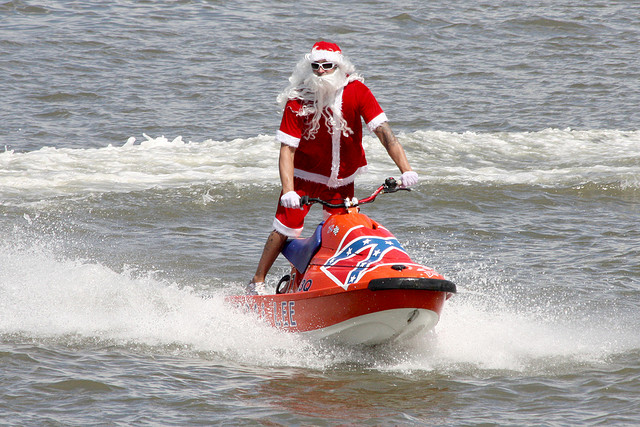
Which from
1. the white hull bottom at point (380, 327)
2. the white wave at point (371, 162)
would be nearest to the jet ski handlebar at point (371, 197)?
the white hull bottom at point (380, 327)

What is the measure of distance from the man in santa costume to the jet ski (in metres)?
0.35

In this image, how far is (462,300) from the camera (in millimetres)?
7102

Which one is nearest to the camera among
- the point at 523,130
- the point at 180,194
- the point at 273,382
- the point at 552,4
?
the point at 273,382

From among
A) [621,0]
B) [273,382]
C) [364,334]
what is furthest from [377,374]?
[621,0]

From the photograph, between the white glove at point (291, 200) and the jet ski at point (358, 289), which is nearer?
the jet ski at point (358, 289)

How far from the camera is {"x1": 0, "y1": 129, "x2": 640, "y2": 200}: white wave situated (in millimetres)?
11188

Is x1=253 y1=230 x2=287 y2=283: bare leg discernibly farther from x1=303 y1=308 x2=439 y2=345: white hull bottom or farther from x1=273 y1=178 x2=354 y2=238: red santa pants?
x1=303 y1=308 x2=439 y2=345: white hull bottom

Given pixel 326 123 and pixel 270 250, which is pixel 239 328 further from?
pixel 326 123

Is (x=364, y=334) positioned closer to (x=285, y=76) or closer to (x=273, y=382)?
(x=273, y=382)

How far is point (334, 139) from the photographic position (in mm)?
6090

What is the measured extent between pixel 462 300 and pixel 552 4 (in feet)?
Result: 57.6

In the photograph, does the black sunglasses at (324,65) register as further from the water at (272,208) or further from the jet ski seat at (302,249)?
the water at (272,208)

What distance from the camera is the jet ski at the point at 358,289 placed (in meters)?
5.29

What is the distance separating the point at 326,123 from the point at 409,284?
1446mm
